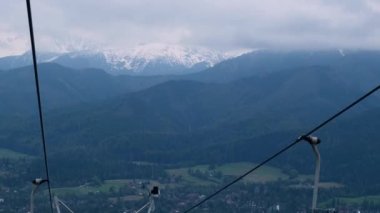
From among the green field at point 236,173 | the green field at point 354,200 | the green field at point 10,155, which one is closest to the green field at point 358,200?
the green field at point 354,200

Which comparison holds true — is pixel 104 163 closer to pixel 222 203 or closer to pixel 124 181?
pixel 124 181

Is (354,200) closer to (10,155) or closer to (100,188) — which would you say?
(100,188)

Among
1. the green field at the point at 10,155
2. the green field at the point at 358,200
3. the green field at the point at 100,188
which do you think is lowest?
the green field at the point at 358,200

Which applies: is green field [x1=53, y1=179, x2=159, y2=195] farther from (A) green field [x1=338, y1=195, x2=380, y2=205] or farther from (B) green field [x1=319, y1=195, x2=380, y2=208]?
(A) green field [x1=338, y1=195, x2=380, y2=205]

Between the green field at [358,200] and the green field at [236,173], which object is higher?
the green field at [236,173]

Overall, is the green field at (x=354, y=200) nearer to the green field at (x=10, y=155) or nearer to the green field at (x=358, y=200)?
the green field at (x=358, y=200)

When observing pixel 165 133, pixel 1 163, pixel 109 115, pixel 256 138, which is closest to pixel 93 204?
pixel 1 163

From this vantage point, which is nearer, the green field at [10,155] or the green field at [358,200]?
the green field at [358,200]

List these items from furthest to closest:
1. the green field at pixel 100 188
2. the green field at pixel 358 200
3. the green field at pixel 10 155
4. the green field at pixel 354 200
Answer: the green field at pixel 10 155, the green field at pixel 100 188, the green field at pixel 358 200, the green field at pixel 354 200

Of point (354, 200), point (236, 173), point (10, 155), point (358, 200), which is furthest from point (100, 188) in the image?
point (10, 155)

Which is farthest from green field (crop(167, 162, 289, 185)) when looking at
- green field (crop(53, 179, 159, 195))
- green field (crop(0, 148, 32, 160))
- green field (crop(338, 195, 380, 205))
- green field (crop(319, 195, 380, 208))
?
green field (crop(0, 148, 32, 160))
